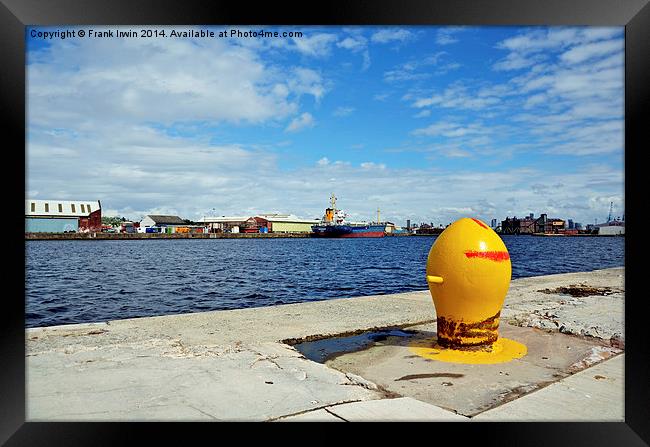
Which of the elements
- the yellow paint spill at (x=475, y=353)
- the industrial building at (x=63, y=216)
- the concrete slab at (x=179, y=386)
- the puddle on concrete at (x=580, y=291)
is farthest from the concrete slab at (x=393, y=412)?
the industrial building at (x=63, y=216)

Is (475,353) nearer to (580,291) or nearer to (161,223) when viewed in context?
(580,291)

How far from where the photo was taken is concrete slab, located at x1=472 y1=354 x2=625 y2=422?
3.38m

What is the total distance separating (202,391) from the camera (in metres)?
3.80

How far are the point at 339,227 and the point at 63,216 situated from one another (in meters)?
48.9

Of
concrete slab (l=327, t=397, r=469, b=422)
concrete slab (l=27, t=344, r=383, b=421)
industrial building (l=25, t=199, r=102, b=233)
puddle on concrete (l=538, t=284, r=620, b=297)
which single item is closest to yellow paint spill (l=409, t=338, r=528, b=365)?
concrete slab (l=27, t=344, r=383, b=421)

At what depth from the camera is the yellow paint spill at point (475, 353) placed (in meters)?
4.91

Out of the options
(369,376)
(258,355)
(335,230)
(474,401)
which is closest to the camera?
(474,401)

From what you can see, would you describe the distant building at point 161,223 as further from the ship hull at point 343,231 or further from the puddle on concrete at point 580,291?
the puddle on concrete at point 580,291

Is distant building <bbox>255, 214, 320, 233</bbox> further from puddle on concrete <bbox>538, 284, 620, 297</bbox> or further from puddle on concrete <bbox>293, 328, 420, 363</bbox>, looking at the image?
puddle on concrete <bbox>293, 328, 420, 363</bbox>

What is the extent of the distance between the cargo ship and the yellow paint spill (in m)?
85.8
